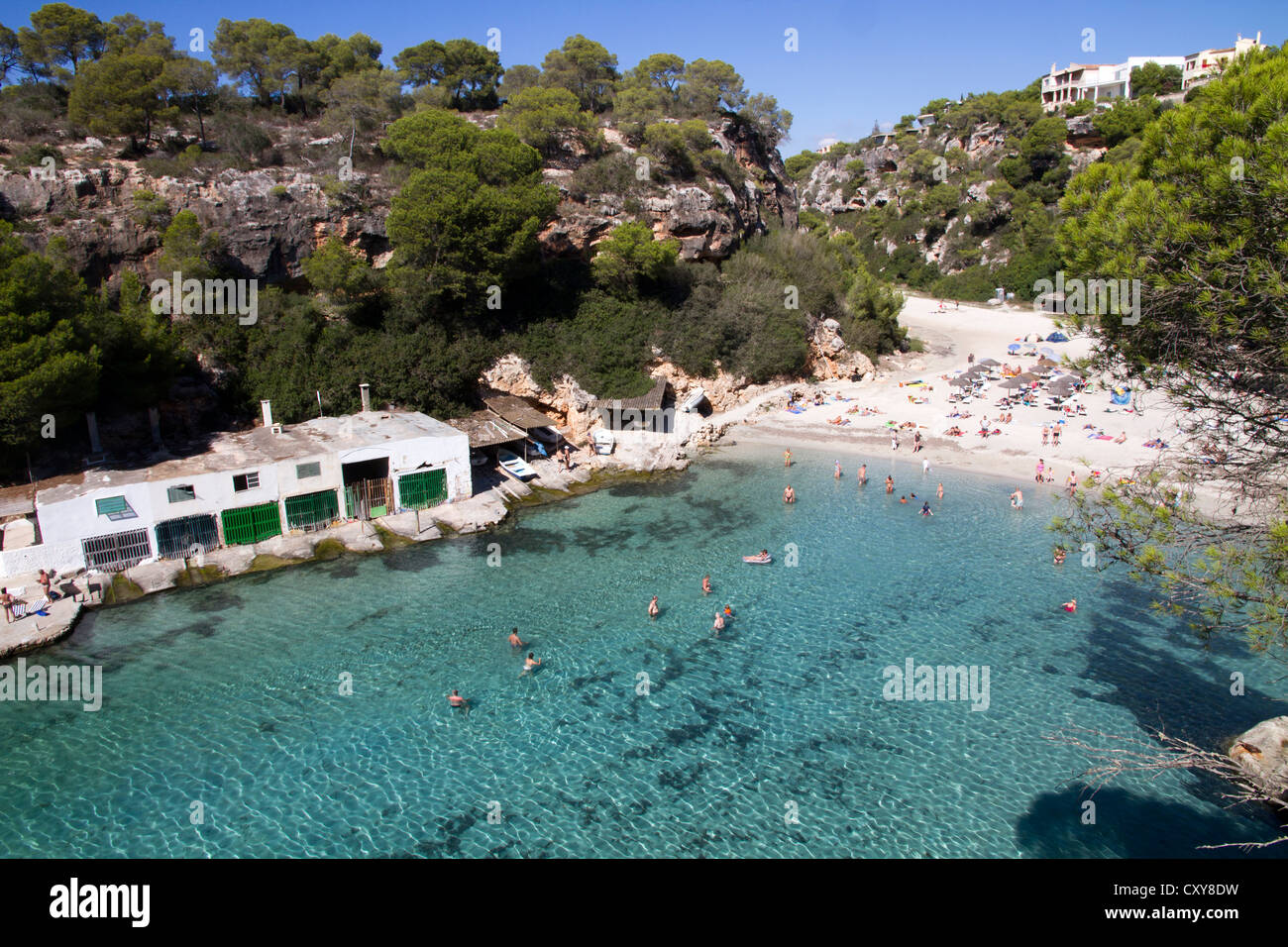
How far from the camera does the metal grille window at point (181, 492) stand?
23069mm

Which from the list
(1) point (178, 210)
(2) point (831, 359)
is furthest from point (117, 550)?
(2) point (831, 359)

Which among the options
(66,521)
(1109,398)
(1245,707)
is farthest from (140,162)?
(1109,398)

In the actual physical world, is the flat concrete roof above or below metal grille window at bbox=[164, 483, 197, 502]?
above

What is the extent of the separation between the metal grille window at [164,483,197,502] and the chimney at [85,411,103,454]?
5860 mm

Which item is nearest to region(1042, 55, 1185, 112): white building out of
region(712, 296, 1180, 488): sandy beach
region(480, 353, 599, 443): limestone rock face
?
region(712, 296, 1180, 488): sandy beach

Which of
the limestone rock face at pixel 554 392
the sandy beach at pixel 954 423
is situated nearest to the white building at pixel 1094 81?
the sandy beach at pixel 954 423

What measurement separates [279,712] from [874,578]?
17.0m

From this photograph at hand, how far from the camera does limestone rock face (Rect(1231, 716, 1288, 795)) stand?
13797mm

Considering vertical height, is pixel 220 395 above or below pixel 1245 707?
above

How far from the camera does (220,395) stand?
1252 inches

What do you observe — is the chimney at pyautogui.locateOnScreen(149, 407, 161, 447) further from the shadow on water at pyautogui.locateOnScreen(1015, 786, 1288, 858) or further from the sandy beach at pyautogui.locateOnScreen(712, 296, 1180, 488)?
the shadow on water at pyautogui.locateOnScreen(1015, 786, 1288, 858)

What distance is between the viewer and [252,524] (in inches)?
969

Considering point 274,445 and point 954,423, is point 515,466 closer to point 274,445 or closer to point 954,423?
point 274,445

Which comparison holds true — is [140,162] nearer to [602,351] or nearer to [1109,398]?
[602,351]
